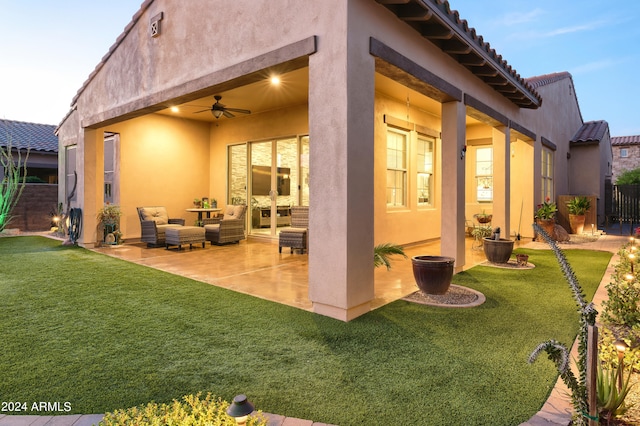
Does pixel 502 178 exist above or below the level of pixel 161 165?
below

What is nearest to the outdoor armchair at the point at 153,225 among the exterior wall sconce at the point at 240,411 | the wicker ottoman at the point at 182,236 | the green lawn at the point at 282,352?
the wicker ottoman at the point at 182,236

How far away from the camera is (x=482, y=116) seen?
6910 mm

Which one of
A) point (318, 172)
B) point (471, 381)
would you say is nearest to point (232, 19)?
point (318, 172)

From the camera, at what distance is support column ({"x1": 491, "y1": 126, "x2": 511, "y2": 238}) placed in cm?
777

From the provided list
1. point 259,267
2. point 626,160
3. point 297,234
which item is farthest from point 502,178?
point 626,160

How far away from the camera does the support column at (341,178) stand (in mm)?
3584

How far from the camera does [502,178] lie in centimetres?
777

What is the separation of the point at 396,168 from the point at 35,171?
13855 millimetres

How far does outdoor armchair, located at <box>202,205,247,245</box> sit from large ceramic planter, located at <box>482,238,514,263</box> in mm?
5638

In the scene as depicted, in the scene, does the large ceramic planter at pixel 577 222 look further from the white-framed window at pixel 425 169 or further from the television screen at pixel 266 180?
the television screen at pixel 266 180

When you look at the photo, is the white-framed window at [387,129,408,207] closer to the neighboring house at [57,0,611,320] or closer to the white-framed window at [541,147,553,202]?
the neighboring house at [57,0,611,320]

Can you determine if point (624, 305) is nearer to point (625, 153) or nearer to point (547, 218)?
point (547, 218)

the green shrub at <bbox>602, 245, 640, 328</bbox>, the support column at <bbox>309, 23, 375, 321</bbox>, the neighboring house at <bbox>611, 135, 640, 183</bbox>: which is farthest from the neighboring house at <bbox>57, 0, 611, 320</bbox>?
the neighboring house at <bbox>611, 135, 640, 183</bbox>

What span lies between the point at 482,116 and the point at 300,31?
435cm
